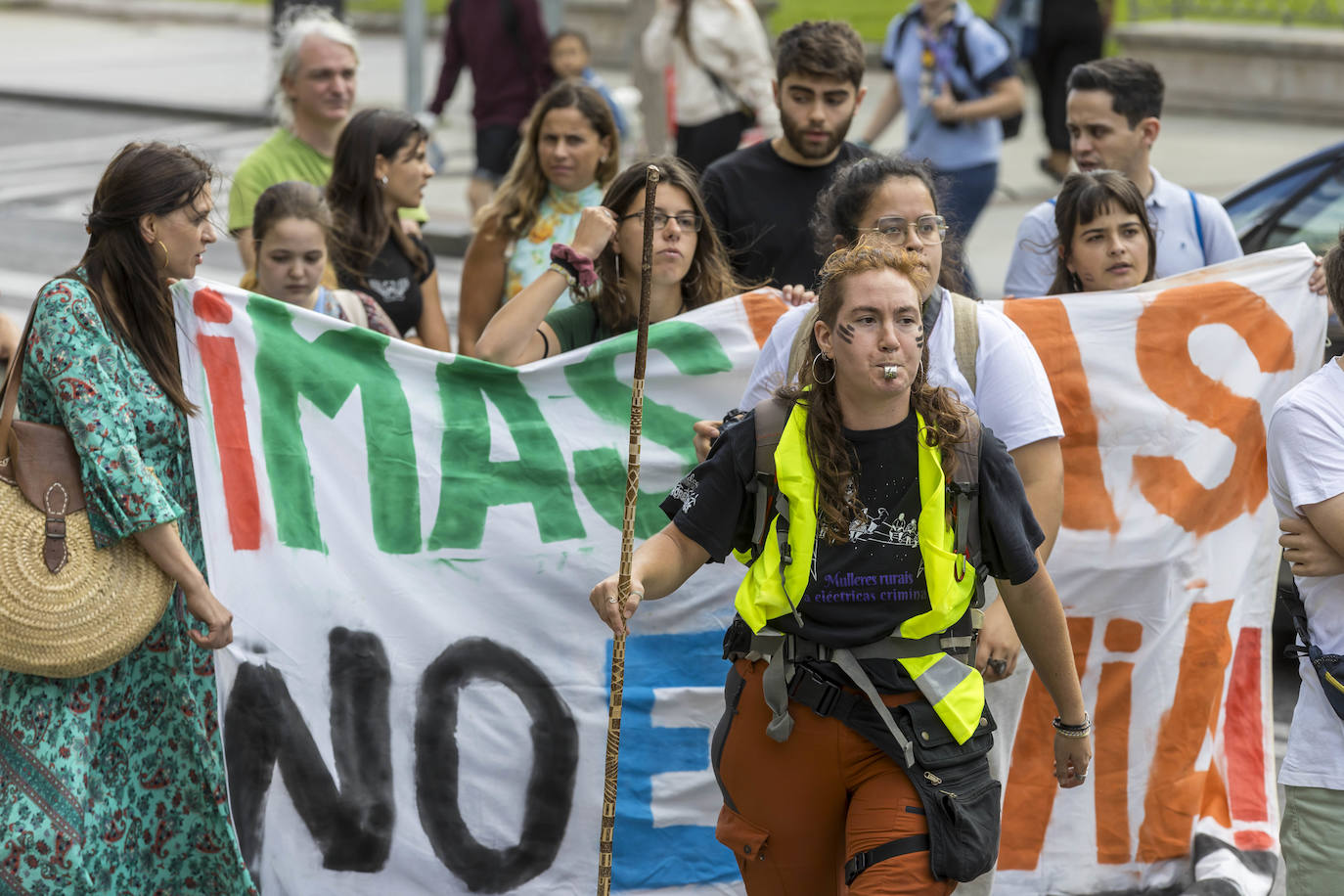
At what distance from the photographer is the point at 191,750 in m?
4.11

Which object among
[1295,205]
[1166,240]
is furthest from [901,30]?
[1166,240]

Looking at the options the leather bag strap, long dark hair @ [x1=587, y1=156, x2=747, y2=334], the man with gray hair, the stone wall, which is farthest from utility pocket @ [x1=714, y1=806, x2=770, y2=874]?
the stone wall

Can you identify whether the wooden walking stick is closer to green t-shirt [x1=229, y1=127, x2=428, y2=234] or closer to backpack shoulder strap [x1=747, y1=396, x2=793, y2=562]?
backpack shoulder strap [x1=747, y1=396, x2=793, y2=562]

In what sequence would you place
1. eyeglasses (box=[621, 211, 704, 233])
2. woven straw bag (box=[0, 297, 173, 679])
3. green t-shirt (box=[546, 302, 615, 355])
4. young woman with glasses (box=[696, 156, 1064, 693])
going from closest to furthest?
woven straw bag (box=[0, 297, 173, 679]) < young woman with glasses (box=[696, 156, 1064, 693]) < eyeglasses (box=[621, 211, 704, 233]) < green t-shirt (box=[546, 302, 615, 355])

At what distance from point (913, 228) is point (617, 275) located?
976 mm

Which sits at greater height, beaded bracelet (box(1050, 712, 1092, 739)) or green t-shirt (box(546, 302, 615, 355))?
green t-shirt (box(546, 302, 615, 355))

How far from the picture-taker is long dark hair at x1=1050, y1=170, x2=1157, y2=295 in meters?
4.78

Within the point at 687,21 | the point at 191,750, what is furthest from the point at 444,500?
the point at 687,21

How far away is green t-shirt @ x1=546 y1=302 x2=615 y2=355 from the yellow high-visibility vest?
143cm

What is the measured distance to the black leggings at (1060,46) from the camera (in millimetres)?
13266

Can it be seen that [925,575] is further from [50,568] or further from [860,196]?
[50,568]

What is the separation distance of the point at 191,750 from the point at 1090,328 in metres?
2.55

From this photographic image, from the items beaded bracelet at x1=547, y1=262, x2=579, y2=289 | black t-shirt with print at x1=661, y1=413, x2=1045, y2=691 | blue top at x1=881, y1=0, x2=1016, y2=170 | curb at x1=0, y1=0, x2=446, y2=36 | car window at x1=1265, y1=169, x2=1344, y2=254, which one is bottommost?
black t-shirt with print at x1=661, y1=413, x2=1045, y2=691

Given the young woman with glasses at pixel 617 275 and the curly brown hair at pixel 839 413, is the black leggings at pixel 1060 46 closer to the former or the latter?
the young woman with glasses at pixel 617 275
